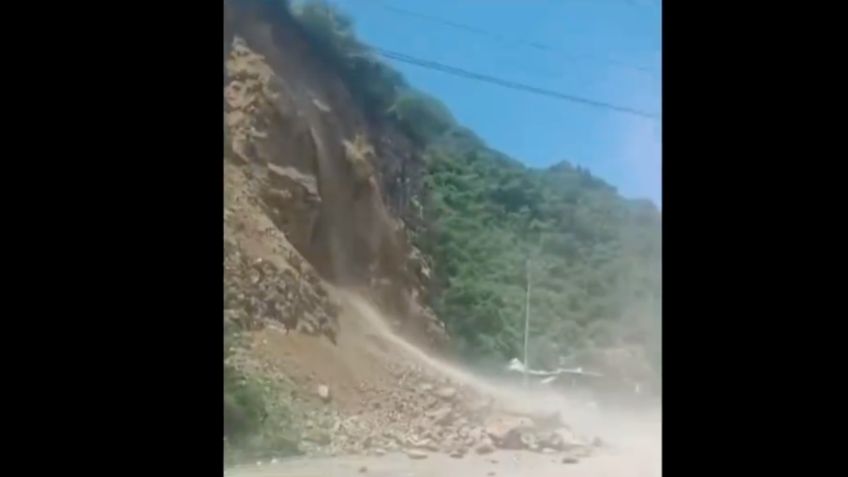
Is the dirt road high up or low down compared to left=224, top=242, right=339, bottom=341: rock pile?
down

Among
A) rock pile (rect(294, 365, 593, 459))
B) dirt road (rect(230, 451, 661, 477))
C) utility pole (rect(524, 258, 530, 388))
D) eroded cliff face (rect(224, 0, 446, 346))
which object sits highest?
eroded cliff face (rect(224, 0, 446, 346))

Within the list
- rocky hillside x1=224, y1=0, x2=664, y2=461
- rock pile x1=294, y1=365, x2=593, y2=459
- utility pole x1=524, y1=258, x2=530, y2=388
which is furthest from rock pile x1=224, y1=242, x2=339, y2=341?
utility pole x1=524, y1=258, x2=530, y2=388

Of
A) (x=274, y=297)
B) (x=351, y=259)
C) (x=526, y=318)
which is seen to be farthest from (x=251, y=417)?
(x=526, y=318)

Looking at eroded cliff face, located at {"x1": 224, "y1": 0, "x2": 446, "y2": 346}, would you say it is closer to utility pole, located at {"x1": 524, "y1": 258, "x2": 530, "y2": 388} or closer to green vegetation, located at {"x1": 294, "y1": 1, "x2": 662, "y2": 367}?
green vegetation, located at {"x1": 294, "y1": 1, "x2": 662, "y2": 367}

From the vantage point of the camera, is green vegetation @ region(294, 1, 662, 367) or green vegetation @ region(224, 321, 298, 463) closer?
green vegetation @ region(224, 321, 298, 463)

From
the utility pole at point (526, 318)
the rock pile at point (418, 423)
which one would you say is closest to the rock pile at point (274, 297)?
the rock pile at point (418, 423)

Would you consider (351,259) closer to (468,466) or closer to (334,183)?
(334,183)
